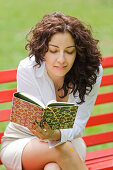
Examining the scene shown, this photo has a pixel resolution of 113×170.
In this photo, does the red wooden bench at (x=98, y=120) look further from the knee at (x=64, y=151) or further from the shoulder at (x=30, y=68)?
the knee at (x=64, y=151)

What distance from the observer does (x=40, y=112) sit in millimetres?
2793

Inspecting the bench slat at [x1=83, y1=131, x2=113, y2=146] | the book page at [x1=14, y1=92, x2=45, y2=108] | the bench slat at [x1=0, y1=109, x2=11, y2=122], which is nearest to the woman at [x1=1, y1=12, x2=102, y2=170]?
the book page at [x1=14, y1=92, x2=45, y2=108]

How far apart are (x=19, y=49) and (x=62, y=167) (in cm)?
421

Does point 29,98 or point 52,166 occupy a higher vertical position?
point 29,98

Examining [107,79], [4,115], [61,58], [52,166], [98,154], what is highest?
[61,58]

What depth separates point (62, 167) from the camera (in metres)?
3.06

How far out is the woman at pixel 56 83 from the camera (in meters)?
3.03

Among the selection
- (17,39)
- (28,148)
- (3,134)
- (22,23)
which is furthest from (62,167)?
(22,23)

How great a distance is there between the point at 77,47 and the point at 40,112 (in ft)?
1.91

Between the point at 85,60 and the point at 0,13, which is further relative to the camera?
the point at 0,13

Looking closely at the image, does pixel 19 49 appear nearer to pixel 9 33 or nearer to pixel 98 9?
pixel 9 33

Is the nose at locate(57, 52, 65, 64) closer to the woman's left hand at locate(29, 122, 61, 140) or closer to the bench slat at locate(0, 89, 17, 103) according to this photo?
the woman's left hand at locate(29, 122, 61, 140)

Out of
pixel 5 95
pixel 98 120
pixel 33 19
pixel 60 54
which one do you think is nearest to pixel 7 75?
→ pixel 5 95

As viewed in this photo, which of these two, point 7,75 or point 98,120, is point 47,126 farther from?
point 98,120
